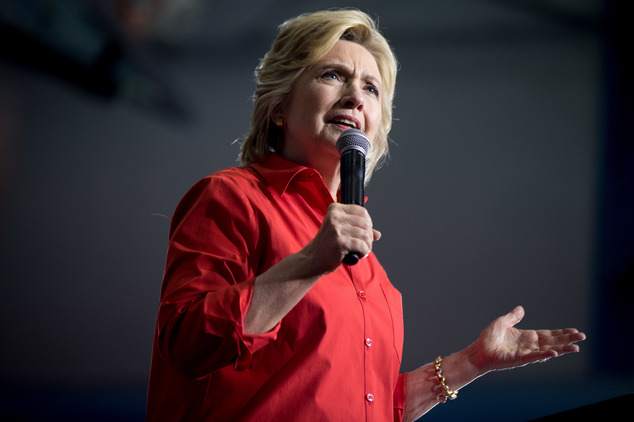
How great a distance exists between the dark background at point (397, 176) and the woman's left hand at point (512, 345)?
1157 millimetres

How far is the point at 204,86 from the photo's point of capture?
265 centimetres

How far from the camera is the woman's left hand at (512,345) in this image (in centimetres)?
134

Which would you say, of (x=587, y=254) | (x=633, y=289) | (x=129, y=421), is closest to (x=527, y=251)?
(x=587, y=254)

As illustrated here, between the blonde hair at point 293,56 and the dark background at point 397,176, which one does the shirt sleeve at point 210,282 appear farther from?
the dark background at point 397,176

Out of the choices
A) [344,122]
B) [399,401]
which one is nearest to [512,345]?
[399,401]

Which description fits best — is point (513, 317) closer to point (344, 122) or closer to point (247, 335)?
point (344, 122)

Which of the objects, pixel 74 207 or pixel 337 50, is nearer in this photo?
pixel 337 50

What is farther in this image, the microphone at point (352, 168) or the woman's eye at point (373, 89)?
the woman's eye at point (373, 89)

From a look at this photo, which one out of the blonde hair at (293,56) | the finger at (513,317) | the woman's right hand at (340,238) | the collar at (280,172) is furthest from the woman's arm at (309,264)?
the finger at (513,317)

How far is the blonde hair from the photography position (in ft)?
4.40

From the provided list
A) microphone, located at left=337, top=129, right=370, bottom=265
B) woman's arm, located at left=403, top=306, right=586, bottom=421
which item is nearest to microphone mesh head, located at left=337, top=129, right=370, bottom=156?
microphone, located at left=337, top=129, right=370, bottom=265

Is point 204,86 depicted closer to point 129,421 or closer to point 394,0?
point 394,0

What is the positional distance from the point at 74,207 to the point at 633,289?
110 inches

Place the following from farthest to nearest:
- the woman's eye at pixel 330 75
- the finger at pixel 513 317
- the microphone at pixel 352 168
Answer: the finger at pixel 513 317 < the woman's eye at pixel 330 75 < the microphone at pixel 352 168
